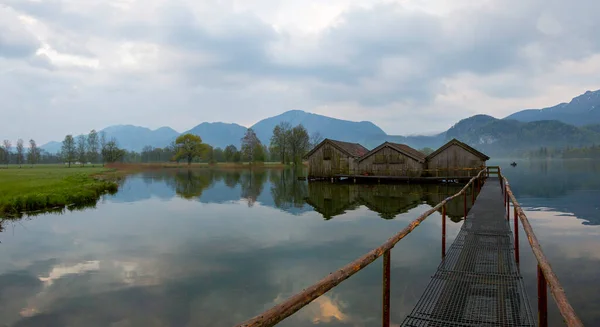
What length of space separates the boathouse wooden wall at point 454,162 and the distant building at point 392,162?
179cm

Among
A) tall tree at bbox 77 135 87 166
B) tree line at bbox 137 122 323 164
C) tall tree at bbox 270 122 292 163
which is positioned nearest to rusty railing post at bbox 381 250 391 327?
tree line at bbox 137 122 323 164

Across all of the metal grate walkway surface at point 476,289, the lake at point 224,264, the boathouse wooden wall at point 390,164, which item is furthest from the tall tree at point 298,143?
the metal grate walkway surface at point 476,289

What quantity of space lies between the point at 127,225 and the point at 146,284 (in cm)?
1067

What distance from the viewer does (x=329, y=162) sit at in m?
55.0

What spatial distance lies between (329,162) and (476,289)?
156ft

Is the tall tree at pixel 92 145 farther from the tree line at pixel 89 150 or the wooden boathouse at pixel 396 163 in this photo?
the wooden boathouse at pixel 396 163

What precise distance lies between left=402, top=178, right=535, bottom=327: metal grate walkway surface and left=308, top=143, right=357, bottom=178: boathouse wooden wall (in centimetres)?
4165

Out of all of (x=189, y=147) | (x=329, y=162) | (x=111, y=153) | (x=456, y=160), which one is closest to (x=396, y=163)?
(x=456, y=160)

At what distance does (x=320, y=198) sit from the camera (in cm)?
3247

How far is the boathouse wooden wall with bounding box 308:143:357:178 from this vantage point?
53.6 meters

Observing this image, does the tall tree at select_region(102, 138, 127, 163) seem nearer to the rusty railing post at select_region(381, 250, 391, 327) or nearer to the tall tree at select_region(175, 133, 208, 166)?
the tall tree at select_region(175, 133, 208, 166)

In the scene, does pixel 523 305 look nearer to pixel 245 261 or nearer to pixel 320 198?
pixel 245 261

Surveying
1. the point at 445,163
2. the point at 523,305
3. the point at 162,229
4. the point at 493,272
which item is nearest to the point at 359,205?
the point at 162,229

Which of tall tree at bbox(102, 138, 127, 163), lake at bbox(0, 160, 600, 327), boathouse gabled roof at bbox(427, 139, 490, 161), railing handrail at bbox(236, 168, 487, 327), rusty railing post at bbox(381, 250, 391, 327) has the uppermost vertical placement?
tall tree at bbox(102, 138, 127, 163)
